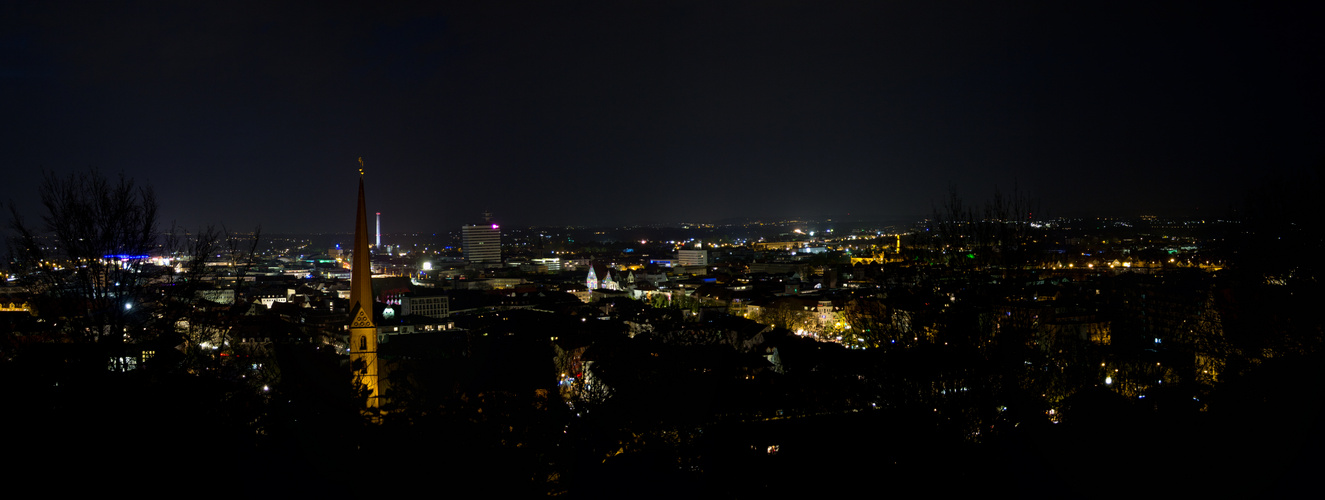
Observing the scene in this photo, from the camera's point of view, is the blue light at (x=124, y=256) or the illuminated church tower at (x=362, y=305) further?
the illuminated church tower at (x=362, y=305)

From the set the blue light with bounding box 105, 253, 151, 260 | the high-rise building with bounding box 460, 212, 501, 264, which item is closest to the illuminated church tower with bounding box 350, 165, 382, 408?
the blue light with bounding box 105, 253, 151, 260

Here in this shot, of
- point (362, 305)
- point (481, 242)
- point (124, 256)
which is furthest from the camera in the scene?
point (481, 242)

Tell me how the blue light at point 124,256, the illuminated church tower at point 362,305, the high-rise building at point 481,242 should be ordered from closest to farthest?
the blue light at point 124,256 → the illuminated church tower at point 362,305 → the high-rise building at point 481,242

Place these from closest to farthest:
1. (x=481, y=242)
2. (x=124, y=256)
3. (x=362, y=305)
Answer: (x=124, y=256), (x=362, y=305), (x=481, y=242)

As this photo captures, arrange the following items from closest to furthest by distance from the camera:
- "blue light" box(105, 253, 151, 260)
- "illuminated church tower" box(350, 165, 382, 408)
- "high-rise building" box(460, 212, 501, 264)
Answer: "blue light" box(105, 253, 151, 260) → "illuminated church tower" box(350, 165, 382, 408) → "high-rise building" box(460, 212, 501, 264)

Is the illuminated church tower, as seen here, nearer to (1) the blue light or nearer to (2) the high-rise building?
(1) the blue light

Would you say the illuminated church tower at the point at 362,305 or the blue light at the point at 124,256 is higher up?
the blue light at the point at 124,256

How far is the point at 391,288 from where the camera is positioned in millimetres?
41094

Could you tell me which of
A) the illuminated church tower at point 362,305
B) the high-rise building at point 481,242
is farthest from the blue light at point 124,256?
the high-rise building at point 481,242

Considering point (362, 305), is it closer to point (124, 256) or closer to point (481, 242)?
point (124, 256)

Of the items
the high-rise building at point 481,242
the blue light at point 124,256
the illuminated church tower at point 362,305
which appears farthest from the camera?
the high-rise building at point 481,242

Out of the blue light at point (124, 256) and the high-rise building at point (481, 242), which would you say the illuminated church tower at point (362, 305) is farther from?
the high-rise building at point (481, 242)

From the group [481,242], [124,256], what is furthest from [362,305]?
[481,242]

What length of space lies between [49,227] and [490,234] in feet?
286
